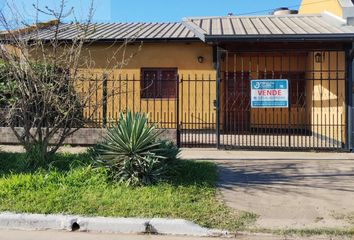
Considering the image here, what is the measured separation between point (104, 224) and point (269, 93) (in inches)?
309

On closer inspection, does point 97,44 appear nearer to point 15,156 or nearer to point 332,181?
point 15,156

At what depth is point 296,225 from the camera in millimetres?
6422

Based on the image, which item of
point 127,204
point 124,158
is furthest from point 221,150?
point 127,204

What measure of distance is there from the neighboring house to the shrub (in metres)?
4.07

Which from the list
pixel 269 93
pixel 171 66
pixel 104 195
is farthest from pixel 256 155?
pixel 171 66

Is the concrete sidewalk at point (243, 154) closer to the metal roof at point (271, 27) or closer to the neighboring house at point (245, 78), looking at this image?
the neighboring house at point (245, 78)

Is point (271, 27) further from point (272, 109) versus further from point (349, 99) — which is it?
point (349, 99)

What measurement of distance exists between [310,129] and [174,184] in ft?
29.5

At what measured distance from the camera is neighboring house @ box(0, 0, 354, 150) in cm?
1303

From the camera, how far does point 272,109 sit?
16594mm

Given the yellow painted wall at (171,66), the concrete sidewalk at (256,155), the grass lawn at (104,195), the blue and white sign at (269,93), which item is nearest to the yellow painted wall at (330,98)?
the blue and white sign at (269,93)

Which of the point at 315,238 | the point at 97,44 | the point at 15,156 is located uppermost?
the point at 97,44

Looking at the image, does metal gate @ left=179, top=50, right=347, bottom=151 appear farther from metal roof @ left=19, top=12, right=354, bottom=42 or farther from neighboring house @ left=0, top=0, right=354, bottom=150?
metal roof @ left=19, top=12, right=354, bottom=42

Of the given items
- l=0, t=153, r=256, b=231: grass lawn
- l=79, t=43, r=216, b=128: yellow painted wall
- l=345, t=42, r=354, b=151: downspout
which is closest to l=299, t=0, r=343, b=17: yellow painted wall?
l=345, t=42, r=354, b=151: downspout
